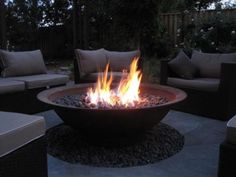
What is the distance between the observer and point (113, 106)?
8.57 feet

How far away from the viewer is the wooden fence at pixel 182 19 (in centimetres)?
699

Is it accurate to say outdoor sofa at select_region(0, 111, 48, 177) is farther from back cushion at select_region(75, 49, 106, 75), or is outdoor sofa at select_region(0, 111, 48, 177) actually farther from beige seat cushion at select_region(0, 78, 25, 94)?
back cushion at select_region(75, 49, 106, 75)

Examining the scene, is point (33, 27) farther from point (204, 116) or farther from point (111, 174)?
point (111, 174)

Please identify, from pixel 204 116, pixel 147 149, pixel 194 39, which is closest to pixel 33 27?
pixel 194 39

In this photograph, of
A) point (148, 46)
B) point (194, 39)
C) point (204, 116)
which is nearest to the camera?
point (204, 116)

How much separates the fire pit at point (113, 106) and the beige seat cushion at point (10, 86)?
72 centimetres

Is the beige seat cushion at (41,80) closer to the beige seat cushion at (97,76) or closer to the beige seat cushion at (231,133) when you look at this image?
the beige seat cushion at (97,76)

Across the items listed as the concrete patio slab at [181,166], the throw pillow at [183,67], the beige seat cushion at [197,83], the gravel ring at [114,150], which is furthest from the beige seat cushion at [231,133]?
the throw pillow at [183,67]

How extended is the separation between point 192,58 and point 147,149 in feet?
7.07

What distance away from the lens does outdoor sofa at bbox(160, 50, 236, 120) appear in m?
3.46

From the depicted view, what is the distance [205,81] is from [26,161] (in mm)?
2760

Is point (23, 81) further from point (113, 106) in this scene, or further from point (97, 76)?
point (113, 106)

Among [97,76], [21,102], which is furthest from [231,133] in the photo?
[97,76]

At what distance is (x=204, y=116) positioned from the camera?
12.2 ft
